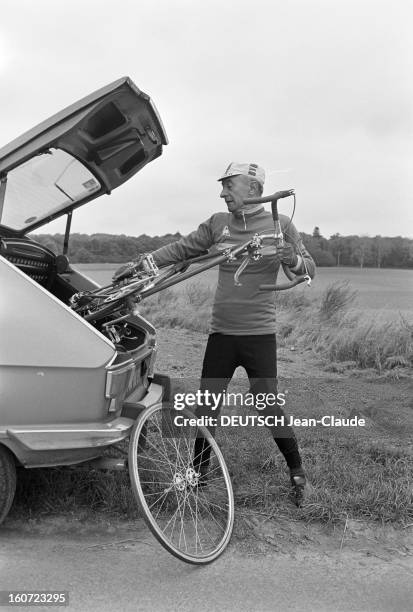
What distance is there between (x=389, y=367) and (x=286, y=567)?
4848 millimetres

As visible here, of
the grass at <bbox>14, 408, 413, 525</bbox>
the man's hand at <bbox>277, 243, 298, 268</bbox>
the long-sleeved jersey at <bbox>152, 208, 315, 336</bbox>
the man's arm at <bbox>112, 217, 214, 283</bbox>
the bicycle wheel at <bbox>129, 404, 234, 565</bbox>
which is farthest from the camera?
the man's arm at <bbox>112, 217, 214, 283</bbox>

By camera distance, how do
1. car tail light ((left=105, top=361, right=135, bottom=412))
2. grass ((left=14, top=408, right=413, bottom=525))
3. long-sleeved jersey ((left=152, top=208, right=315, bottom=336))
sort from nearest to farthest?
car tail light ((left=105, top=361, right=135, bottom=412)) < grass ((left=14, top=408, right=413, bottom=525)) < long-sleeved jersey ((left=152, top=208, right=315, bottom=336))

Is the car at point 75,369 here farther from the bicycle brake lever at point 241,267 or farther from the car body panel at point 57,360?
the bicycle brake lever at point 241,267

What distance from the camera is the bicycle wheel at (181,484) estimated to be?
3.35 metres

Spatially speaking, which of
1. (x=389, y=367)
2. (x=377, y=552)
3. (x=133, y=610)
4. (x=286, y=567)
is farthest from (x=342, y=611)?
(x=389, y=367)

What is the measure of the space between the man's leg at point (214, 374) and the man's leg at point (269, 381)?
0.29ft

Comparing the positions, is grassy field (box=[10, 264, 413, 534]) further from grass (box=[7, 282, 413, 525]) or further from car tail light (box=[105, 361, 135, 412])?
car tail light (box=[105, 361, 135, 412])

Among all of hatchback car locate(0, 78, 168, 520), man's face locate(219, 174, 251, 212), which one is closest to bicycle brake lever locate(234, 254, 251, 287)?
man's face locate(219, 174, 251, 212)

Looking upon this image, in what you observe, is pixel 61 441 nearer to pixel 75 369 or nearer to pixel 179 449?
pixel 75 369

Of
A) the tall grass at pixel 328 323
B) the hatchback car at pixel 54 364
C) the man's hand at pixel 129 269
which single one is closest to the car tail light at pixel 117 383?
the hatchback car at pixel 54 364

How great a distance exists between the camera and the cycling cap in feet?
11.9

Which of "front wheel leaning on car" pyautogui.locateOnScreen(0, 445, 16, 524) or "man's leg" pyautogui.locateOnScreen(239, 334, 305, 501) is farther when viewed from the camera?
"man's leg" pyautogui.locateOnScreen(239, 334, 305, 501)

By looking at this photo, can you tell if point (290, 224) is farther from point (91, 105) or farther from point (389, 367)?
point (389, 367)

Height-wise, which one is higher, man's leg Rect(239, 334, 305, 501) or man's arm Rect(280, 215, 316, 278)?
man's arm Rect(280, 215, 316, 278)
